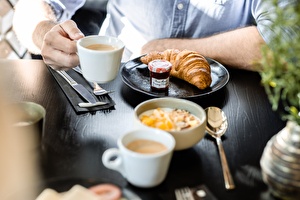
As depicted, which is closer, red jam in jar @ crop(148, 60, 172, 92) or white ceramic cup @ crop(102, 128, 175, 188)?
white ceramic cup @ crop(102, 128, 175, 188)

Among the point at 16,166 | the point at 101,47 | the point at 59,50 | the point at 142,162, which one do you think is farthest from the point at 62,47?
the point at 142,162

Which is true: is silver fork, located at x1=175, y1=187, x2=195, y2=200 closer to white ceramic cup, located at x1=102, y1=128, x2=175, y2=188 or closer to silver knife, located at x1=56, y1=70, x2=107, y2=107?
white ceramic cup, located at x1=102, y1=128, x2=175, y2=188

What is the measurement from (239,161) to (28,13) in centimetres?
98

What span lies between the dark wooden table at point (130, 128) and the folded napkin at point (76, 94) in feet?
0.04

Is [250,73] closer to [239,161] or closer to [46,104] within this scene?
[239,161]

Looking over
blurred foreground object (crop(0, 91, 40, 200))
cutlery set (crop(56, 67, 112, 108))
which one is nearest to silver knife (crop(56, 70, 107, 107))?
cutlery set (crop(56, 67, 112, 108))

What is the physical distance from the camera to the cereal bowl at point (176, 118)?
0.80 metres

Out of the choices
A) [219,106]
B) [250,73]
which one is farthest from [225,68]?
[219,106]

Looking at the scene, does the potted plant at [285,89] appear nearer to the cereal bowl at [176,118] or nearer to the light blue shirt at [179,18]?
the cereal bowl at [176,118]

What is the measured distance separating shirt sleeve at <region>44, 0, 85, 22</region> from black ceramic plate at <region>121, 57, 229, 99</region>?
464 millimetres

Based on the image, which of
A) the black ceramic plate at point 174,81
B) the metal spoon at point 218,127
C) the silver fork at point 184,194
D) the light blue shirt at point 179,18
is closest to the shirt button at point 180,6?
the light blue shirt at point 179,18

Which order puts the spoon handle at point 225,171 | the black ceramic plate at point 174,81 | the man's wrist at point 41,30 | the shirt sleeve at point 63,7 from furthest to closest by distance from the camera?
the shirt sleeve at point 63,7, the man's wrist at point 41,30, the black ceramic plate at point 174,81, the spoon handle at point 225,171

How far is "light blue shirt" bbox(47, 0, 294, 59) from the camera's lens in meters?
1.41

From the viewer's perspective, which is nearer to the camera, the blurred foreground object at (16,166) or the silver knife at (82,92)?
the blurred foreground object at (16,166)
